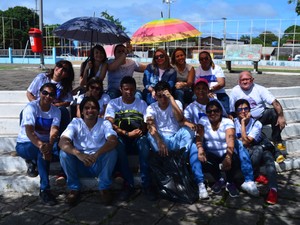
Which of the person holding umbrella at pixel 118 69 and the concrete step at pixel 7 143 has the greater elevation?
the person holding umbrella at pixel 118 69

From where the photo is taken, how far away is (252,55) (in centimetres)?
1736

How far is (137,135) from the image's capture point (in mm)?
4105

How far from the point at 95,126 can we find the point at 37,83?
134 cm

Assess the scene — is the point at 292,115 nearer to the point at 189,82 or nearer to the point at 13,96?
the point at 189,82

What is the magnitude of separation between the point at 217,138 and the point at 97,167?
150 cm

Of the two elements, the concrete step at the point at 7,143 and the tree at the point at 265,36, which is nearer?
the concrete step at the point at 7,143

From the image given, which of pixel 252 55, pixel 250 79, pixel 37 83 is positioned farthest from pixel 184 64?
pixel 252 55

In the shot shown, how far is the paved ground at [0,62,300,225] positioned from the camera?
321 centimetres

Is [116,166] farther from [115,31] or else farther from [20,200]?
[115,31]

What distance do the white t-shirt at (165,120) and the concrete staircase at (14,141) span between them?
63 centimetres

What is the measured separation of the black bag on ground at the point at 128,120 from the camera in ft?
13.7

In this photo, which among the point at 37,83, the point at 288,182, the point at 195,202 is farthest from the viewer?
the point at 37,83

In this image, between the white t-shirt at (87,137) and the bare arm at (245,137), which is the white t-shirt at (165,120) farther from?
the bare arm at (245,137)

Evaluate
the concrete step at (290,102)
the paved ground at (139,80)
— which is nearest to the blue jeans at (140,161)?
the concrete step at (290,102)
